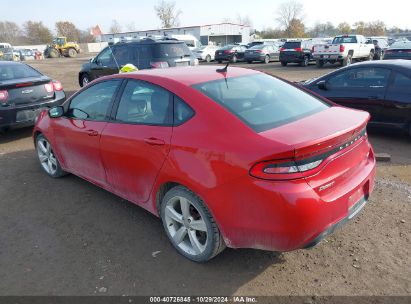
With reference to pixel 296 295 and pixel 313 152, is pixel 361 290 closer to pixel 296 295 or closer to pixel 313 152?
pixel 296 295

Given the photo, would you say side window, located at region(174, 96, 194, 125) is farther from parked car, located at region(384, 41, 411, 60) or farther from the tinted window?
parked car, located at region(384, 41, 411, 60)

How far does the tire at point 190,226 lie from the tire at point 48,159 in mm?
2346

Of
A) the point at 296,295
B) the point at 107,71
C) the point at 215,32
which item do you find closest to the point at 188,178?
the point at 296,295

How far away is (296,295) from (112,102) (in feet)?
8.19

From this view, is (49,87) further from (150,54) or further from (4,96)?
(150,54)

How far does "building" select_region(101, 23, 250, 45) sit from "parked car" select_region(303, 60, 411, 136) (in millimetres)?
58781

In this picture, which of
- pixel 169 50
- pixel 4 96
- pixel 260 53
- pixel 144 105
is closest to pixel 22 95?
pixel 4 96

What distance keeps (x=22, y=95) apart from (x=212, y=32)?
6608 centimetres

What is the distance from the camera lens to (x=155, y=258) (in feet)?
10.3

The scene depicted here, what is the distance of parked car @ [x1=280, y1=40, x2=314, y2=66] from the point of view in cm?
2273

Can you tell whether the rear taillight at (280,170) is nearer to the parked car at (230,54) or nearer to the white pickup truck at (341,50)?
the white pickup truck at (341,50)

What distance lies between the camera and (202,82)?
10.3 feet

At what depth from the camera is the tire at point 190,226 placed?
111 inches

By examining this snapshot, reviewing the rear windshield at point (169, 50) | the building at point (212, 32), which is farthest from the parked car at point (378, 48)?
the building at point (212, 32)
